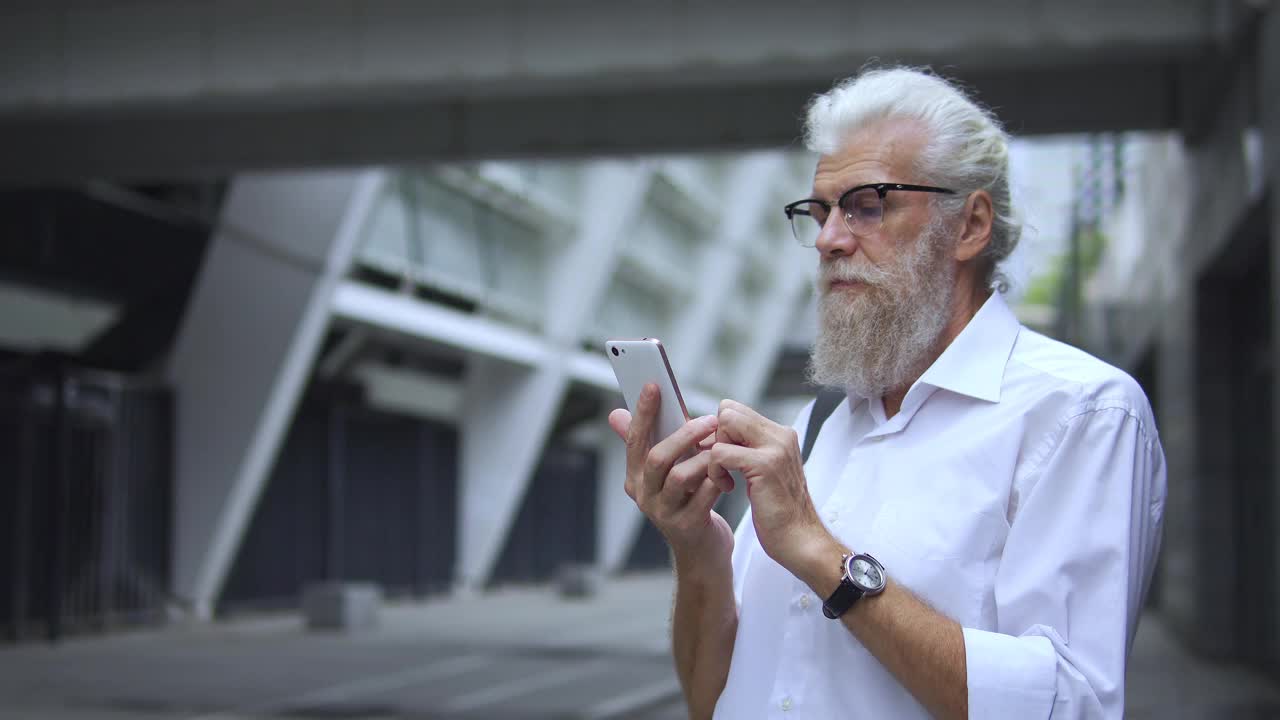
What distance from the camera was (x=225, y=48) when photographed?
1219cm

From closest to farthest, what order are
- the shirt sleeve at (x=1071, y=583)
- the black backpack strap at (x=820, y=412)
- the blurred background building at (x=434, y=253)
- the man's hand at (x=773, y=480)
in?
the shirt sleeve at (x=1071, y=583)
the man's hand at (x=773, y=480)
the black backpack strap at (x=820, y=412)
the blurred background building at (x=434, y=253)

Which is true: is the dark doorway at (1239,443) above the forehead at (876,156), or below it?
below

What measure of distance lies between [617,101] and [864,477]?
11.8 meters

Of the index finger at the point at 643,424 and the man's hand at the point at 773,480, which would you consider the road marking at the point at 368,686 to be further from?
the man's hand at the point at 773,480

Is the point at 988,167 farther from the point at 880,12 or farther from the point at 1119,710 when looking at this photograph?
the point at 880,12

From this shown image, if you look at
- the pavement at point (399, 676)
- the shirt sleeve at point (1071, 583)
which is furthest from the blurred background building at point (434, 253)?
the pavement at point (399, 676)

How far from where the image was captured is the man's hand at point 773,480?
209cm

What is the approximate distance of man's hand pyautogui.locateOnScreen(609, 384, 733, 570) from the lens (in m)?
2.19

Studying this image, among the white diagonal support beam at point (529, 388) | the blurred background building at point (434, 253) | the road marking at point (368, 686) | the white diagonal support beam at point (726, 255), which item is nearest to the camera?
the road marking at point (368, 686)

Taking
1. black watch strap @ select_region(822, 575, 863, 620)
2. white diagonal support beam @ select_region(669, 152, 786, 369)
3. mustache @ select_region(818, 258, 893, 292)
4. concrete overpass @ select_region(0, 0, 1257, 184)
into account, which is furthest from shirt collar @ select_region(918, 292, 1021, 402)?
white diagonal support beam @ select_region(669, 152, 786, 369)

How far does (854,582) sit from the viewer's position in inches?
80.4

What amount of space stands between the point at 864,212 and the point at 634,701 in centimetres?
1003

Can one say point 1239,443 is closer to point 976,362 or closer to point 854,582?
point 976,362

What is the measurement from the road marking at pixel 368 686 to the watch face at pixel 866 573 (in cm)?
990
